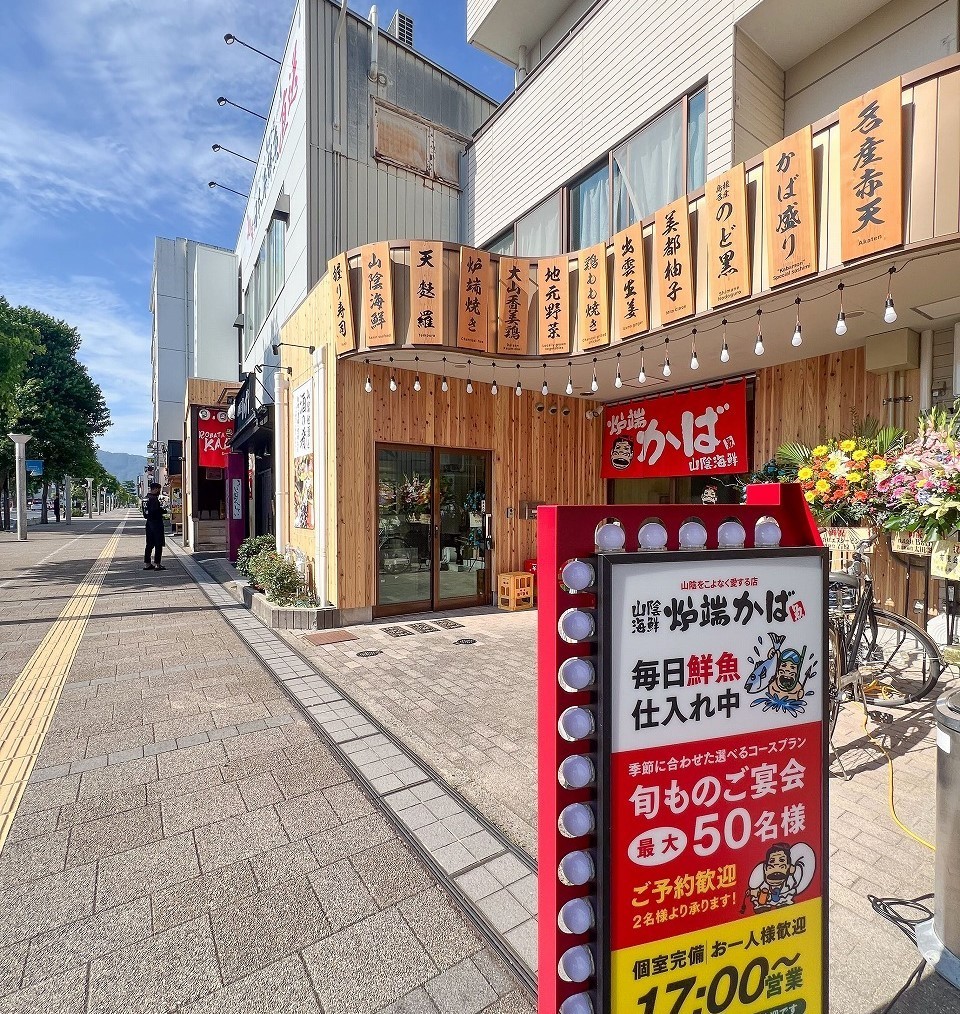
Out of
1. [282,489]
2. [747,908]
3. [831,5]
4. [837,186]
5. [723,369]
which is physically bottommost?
[747,908]

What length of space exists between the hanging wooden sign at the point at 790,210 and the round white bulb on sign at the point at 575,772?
5.01 m

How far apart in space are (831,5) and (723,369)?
13.8ft

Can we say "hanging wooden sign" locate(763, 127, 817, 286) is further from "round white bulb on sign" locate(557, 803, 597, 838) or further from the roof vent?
the roof vent

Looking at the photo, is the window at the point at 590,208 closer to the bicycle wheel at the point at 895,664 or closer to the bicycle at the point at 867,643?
the bicycle at the point at 867,643

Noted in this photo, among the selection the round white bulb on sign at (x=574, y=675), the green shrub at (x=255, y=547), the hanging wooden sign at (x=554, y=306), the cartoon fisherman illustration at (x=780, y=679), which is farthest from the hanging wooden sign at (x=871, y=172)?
the green shrub at (x=255, y=547)

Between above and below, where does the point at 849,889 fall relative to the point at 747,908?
below

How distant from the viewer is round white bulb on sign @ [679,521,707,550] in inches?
60.5

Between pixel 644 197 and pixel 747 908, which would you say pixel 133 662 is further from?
pixel 644 197

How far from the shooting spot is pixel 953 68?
3762mm

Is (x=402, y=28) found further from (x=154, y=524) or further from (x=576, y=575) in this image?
(x=576, y=575)

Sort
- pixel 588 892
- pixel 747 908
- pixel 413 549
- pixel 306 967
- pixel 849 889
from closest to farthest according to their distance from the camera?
pixel 588 892 < pixel 747 908 < pixel 306 967 < pixel 849 889 < pixel 413 549

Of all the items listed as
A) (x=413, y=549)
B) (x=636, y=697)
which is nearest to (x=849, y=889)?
(x=636, y=697)

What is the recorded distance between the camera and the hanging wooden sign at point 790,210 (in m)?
4.52

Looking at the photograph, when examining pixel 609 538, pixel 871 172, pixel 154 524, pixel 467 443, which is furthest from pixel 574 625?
pixel 154 524
